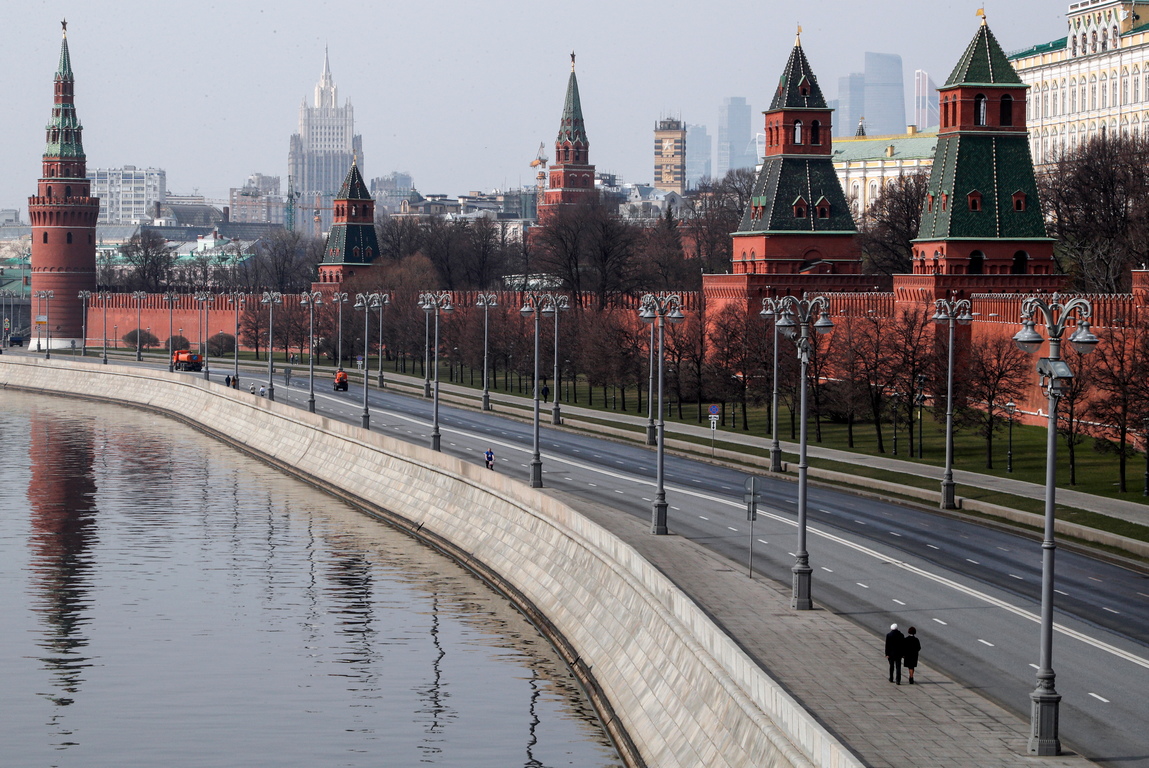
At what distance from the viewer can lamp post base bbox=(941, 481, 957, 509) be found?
4975 centimetres

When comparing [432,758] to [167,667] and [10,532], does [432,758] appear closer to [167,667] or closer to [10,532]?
[167,667]

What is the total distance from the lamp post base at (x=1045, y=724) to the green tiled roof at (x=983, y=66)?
216 ft

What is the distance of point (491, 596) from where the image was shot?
1775 inches

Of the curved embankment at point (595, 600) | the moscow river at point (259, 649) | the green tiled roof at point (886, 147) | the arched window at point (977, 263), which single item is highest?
the green tiled roof at point (886, 147)

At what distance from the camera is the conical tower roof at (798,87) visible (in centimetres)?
10194

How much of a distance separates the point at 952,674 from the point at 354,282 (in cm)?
12084

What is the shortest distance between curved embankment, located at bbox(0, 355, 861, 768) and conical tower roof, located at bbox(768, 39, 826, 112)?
39.1 m

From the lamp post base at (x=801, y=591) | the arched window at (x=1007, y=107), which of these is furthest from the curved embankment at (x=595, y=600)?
the arched window at (x=1007, y=107)

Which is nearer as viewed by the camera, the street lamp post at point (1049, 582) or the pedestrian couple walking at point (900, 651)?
the street lamp post at point (1049, 582)

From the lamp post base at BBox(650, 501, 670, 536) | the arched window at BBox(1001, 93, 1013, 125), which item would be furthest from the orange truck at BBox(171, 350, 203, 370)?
the lamp post base at BBox(650, 501, 670, 536)

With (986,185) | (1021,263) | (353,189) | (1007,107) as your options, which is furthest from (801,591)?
(353,189)

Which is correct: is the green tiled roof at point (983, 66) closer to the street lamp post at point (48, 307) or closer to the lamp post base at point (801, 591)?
the lamp post base at point (801, 591)

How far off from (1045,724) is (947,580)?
14.7 meters

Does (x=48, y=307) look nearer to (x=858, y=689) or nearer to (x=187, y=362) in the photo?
(x=187, y=362)
